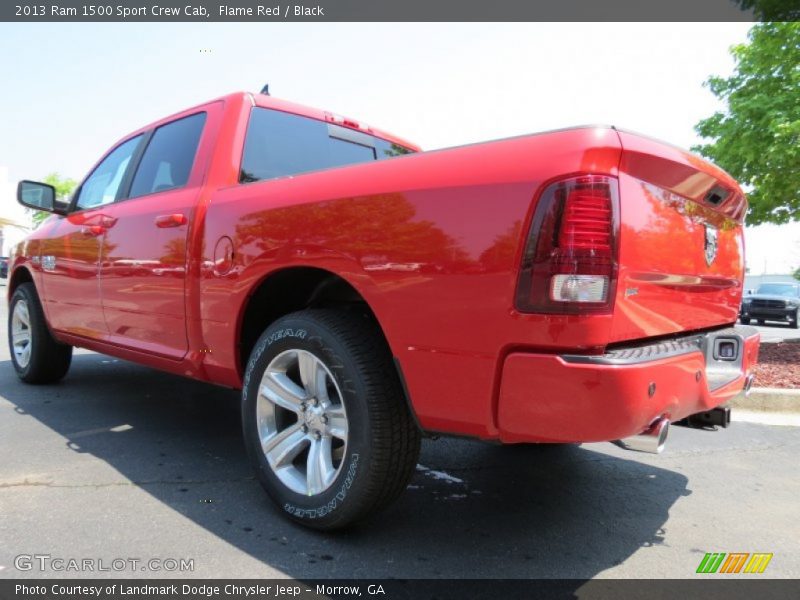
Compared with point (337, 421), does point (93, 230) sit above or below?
above

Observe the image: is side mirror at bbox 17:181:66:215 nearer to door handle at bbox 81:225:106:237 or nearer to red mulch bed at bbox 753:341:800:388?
Result: door handle at bbox 81:225:106:237

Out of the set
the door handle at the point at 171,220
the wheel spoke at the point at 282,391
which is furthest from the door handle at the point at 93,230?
the wheel spoke at the point at 282,391

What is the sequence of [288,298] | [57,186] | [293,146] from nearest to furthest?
[288,298] → [293,146] → [57,186]

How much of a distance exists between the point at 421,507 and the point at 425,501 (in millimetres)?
79

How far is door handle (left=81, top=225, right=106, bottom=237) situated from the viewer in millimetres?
3746

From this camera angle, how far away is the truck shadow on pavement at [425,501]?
86.2 inches

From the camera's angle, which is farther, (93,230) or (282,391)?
(93,230)

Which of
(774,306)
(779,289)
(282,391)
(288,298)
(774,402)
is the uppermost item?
(288,298)

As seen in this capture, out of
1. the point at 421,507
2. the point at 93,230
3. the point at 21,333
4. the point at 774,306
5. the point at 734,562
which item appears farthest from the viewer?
the point at 774,306

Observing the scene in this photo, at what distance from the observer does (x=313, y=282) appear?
2695mm

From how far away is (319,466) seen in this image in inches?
92.0

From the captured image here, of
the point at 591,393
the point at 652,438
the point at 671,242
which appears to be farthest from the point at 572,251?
the point at 652,438

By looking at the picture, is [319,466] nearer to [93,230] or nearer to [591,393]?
[591,393]

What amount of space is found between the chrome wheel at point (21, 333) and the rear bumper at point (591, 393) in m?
4.66
